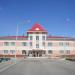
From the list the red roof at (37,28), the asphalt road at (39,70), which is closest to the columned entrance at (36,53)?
Answer: the red roof at (37,28)

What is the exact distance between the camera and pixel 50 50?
346ft

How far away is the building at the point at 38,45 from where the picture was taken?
105 m

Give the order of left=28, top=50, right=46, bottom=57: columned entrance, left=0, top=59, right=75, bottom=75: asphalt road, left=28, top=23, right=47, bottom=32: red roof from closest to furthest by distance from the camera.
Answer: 1. left=0, top=59, right=75, bottom=75: asphalt road
2. left=28, top=50, right=46, bottom=57: columned entrance
3. left=28, top=23, right=47, bottom=32: red roof

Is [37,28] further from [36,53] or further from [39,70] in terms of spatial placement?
[39,70]

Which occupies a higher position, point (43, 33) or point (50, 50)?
point (43, 33)

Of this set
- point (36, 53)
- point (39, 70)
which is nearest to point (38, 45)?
point (36, 53)

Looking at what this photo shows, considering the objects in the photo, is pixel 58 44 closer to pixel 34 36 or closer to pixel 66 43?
pixel 66 43

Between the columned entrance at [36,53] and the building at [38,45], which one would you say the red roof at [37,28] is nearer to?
the building at [38,45]

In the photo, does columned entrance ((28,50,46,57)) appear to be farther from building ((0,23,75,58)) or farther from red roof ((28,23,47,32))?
red roof ((28,23,47,32))

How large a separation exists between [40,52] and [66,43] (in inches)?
490

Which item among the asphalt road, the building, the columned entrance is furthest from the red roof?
the asphalt road

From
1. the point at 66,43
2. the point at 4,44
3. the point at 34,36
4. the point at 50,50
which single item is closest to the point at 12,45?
the point at 4,44

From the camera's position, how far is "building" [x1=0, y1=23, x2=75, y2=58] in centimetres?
10538

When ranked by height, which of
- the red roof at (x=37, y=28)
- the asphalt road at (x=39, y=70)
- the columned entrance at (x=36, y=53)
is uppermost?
the red roof at (x=37, y=28)
